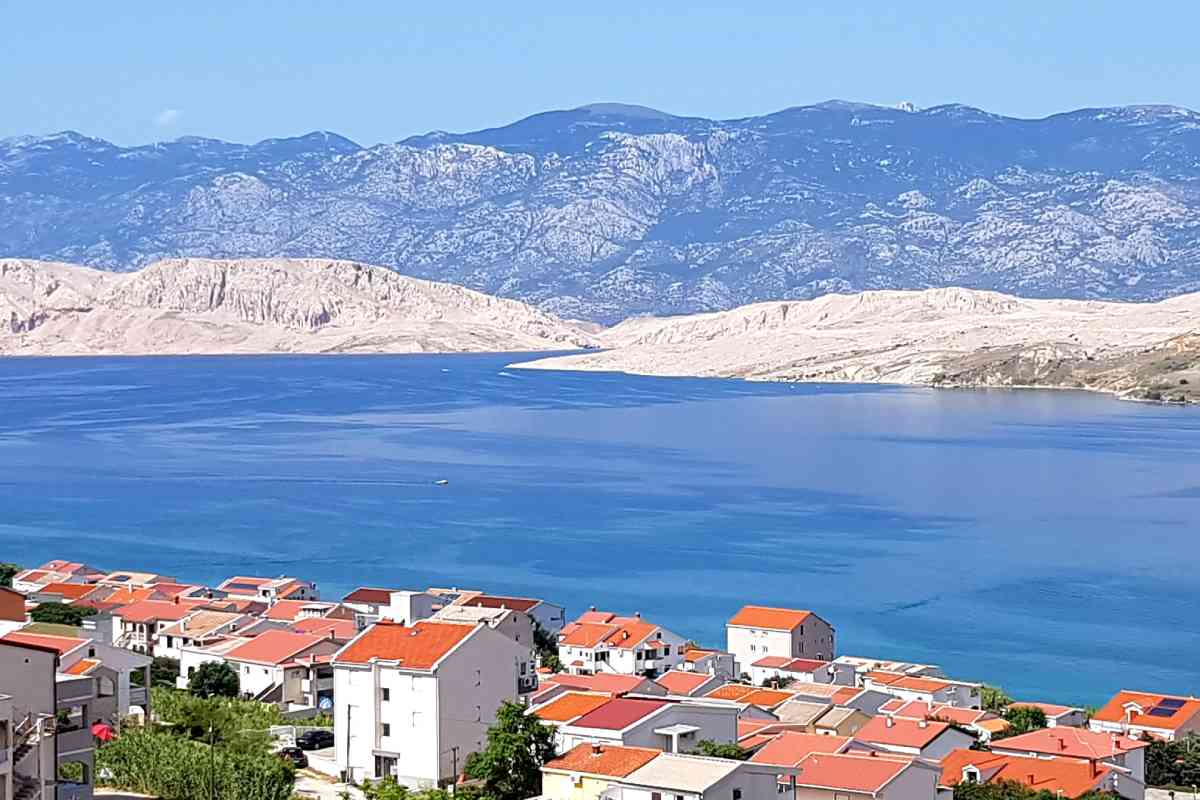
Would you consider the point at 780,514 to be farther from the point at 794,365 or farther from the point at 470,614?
the point at 794,365

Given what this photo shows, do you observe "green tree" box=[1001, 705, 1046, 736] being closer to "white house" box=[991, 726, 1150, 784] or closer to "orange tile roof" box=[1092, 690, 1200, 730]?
"orange tile roof" box=[1092, 690, 1200, 730]

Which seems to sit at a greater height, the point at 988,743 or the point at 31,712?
the point at 31,712

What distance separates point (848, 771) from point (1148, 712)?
32.3ft

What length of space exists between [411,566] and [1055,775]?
80.5ft

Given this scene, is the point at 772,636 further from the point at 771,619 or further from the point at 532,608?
the point at 532,608

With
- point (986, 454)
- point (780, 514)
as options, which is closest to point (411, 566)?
point (780, 514)

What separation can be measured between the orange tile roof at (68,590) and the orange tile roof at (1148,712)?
17541mm

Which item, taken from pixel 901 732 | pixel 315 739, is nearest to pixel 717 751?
pixel 901 732

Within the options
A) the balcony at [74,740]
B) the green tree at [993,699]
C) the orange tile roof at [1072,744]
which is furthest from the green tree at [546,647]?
the balcony at [74,740]

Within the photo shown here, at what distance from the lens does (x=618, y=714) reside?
716 inches

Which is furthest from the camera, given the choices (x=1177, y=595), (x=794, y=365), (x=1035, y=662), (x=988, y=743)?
(x=794, y=365)

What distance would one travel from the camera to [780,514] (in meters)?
55.2

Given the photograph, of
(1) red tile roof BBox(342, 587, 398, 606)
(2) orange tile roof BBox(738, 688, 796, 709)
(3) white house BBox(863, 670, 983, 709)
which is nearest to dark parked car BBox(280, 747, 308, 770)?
(2) orange tile roof BBox(738, 688, 796, 709)

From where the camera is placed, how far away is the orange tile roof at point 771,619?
32281 mm
